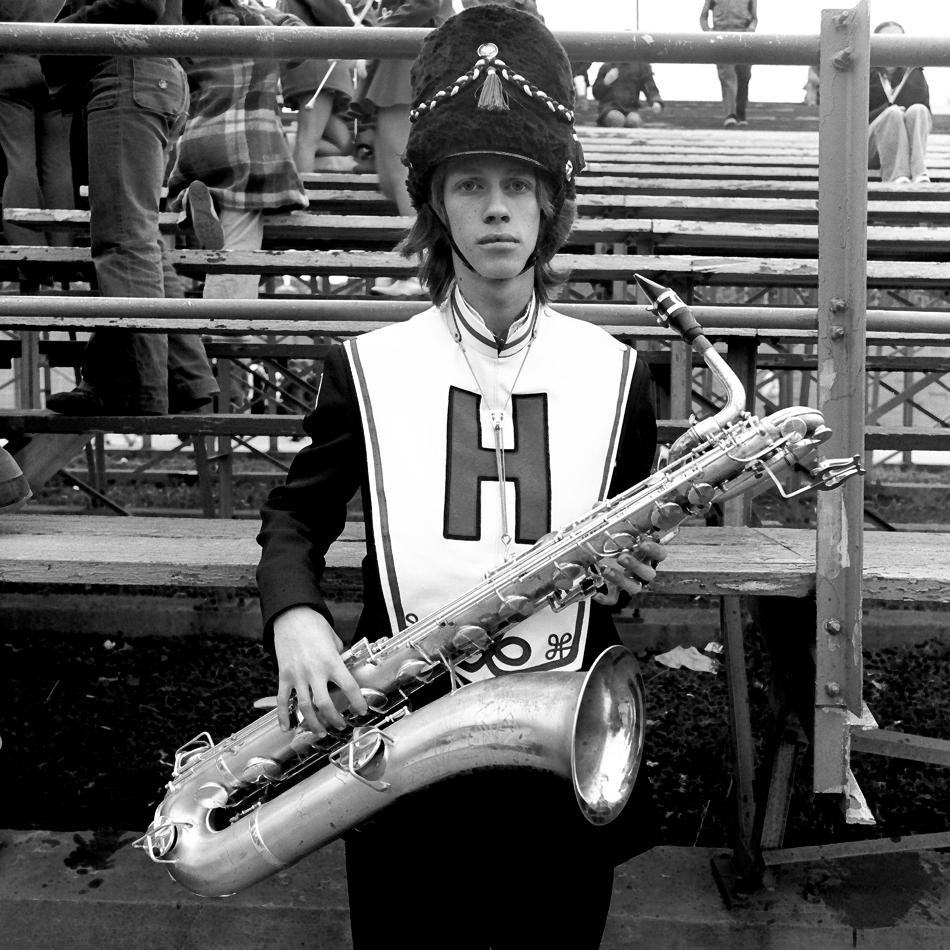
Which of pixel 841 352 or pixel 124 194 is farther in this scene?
pixel 124 194

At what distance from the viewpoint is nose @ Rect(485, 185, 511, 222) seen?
1.75 meters

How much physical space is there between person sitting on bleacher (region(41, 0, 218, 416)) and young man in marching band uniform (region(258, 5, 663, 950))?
6.99ft

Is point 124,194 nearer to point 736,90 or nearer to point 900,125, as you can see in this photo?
point 900,125

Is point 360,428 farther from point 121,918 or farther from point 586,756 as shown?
point 121,918

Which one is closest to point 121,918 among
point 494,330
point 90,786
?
point 90,786

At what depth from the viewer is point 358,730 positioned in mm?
1766

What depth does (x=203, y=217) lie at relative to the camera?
4.39 meters

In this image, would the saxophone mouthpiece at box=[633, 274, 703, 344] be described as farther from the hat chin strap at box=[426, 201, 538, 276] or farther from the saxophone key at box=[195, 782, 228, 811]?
the saxophone key at box=[195, 782, 228, 811]

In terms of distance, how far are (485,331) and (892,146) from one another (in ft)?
22.1

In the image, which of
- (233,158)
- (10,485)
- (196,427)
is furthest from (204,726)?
(233,158)

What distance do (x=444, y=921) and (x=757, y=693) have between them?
3292mm

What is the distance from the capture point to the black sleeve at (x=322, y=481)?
1799mm

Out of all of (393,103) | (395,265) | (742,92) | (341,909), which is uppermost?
(742,92)

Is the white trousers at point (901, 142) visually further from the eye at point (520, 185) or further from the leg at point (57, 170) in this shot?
the eye at point (520, 185)
